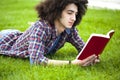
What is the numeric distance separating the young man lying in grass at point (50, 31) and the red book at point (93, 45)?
0.08 m

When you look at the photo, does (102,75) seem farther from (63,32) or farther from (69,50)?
(69,50)

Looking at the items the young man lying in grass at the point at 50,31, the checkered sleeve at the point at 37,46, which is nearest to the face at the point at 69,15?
the young man lying in grass at the point at 50,31

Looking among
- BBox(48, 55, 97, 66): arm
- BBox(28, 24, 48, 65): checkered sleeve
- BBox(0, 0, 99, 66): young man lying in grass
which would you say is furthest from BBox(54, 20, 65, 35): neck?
BBox(48, 55, 97, 66): arm

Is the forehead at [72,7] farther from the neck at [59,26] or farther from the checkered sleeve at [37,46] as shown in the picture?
the checkered sleeve at [37,46]

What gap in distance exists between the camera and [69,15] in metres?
5.16

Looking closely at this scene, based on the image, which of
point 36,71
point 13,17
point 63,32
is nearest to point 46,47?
point 63,32

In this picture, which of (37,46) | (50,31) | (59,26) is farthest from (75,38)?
(37,46)

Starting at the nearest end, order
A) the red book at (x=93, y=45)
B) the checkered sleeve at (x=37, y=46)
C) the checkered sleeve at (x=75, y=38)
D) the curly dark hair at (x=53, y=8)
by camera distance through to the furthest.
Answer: the red book at (x=93, y=45), the checkered sleeve at (x=37, y=46), the curly dark hair at (x=53, y=8), the checkered sleeve at (x=75, y=38)

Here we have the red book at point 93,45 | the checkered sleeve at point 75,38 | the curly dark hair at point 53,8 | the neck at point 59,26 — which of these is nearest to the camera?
the red book at point 93,45

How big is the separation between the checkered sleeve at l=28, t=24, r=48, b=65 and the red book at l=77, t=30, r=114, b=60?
522mm

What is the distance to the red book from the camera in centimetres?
469

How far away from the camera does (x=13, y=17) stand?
35.1 ft

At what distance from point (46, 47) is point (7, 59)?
65cm

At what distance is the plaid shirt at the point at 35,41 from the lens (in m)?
5.01
